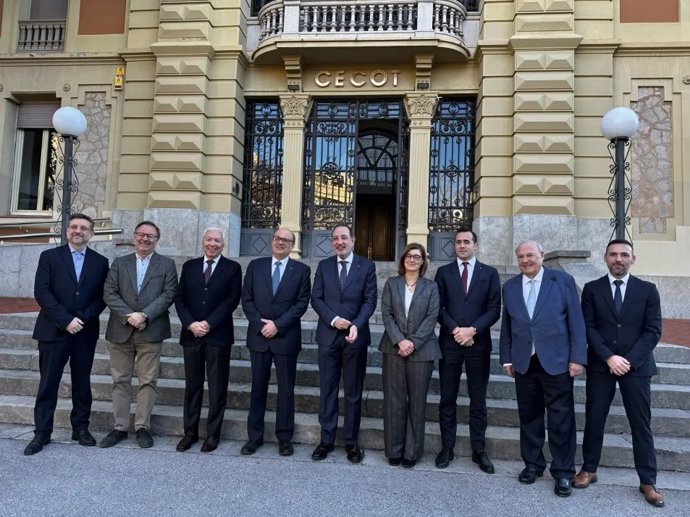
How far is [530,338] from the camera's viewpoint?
434 cm

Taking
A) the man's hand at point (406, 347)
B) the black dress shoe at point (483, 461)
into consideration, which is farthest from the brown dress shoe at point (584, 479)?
the man's hand at point (406, 347)

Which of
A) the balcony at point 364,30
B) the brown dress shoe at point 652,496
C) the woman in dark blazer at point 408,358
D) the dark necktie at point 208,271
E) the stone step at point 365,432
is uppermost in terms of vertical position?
the balcony at point 364,30

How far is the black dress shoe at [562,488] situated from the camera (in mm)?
4059

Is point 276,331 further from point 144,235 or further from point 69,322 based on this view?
point 69,322

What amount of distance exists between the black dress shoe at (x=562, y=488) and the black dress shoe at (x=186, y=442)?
10.7ft

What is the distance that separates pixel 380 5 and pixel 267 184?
5097 millimetres

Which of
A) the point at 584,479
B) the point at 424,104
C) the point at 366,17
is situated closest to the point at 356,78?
the point at 366,17

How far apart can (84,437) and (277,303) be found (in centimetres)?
223

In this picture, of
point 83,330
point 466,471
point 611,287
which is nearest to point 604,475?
point 466,471

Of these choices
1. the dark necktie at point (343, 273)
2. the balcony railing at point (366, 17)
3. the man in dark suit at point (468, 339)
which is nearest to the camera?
the man in dark suit at point (468, 339)

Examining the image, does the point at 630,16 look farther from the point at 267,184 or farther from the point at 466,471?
the point at 466,471

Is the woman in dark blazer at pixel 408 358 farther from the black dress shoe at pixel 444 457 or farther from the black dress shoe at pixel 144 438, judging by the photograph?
the black dress shoe at pixel 144 438

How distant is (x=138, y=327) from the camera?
16.2ft

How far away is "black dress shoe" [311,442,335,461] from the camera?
4.70 metres
